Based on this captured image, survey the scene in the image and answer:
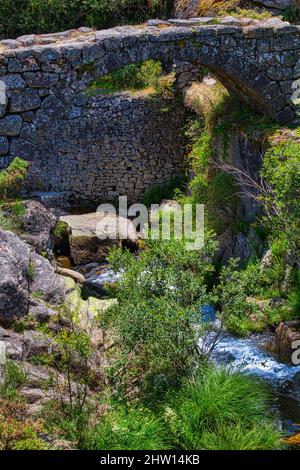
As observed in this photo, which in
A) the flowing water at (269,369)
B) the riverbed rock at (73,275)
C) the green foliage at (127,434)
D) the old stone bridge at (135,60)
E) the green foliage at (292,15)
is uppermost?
the green foliage at (292,15)

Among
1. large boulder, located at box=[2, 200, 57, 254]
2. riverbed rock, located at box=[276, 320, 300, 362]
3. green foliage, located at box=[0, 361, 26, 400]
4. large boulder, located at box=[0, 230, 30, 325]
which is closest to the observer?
green foliage, located at box=[0, 361, 26, 400]

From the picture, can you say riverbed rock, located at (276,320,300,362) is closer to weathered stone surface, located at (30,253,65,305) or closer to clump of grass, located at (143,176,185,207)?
weathered stone surface, located at (30,253,65,305)

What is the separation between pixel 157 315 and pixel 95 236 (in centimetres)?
696

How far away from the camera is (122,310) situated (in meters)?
8.30

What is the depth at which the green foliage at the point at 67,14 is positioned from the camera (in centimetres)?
2062

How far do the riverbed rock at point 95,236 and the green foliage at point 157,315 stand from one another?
5604 millimetres

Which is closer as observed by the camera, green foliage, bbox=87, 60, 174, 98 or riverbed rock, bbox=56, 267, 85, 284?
riverbed rock, bbox=56, 267, 85, 284

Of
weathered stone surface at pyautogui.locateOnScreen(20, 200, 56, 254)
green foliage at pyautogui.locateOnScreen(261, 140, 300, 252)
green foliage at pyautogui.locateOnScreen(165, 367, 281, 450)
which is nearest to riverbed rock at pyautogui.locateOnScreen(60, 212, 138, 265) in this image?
weathered stone surface at pyautogui.locateOnScreen(20, 200, 56, 254)

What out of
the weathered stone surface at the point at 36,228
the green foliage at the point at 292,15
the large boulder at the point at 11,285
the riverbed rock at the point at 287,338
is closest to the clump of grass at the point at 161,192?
the green foliage at the point at 292,15

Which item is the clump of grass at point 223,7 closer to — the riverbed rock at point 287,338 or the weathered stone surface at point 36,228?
the weathered stone surface at point 36,228

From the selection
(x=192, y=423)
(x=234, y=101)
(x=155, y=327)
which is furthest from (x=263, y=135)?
(x=192, y=423)

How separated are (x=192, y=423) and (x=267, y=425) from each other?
75 cm

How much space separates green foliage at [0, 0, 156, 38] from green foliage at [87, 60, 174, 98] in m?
3.21

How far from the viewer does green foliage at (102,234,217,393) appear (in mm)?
8117
